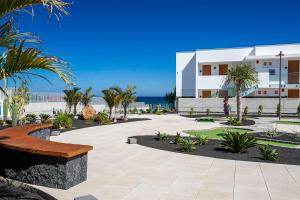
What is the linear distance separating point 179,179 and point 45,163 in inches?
116

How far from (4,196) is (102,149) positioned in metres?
5.17

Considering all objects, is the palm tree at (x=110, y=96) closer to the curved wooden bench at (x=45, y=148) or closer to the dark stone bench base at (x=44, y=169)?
the curved wooden bench at (x=45, y=148)

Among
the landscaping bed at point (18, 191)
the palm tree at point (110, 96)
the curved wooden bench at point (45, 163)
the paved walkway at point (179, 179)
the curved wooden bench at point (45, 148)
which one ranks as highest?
the palm tree at point (110, 96)

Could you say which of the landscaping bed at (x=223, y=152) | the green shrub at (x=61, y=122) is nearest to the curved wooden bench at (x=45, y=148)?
the landscaping bed at (x=223, y=152)

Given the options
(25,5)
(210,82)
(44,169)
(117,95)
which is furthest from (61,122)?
(210,82)

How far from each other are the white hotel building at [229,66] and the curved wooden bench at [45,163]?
35935 millimetres

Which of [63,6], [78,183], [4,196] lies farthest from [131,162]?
[63,6]

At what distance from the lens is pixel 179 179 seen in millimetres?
7383

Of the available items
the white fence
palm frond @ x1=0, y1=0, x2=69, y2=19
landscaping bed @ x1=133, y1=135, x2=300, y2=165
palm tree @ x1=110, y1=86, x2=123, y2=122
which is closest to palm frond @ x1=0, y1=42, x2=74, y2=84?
palm frond @ x1=0, y1=0, x2=69, y2=19

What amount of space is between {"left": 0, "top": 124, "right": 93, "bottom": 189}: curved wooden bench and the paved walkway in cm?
24

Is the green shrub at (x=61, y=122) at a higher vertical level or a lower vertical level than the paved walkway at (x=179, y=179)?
higher

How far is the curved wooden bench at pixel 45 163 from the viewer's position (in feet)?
21.5

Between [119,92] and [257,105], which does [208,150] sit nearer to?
[119,92]

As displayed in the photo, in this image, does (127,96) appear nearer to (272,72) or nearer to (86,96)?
(86,96)
